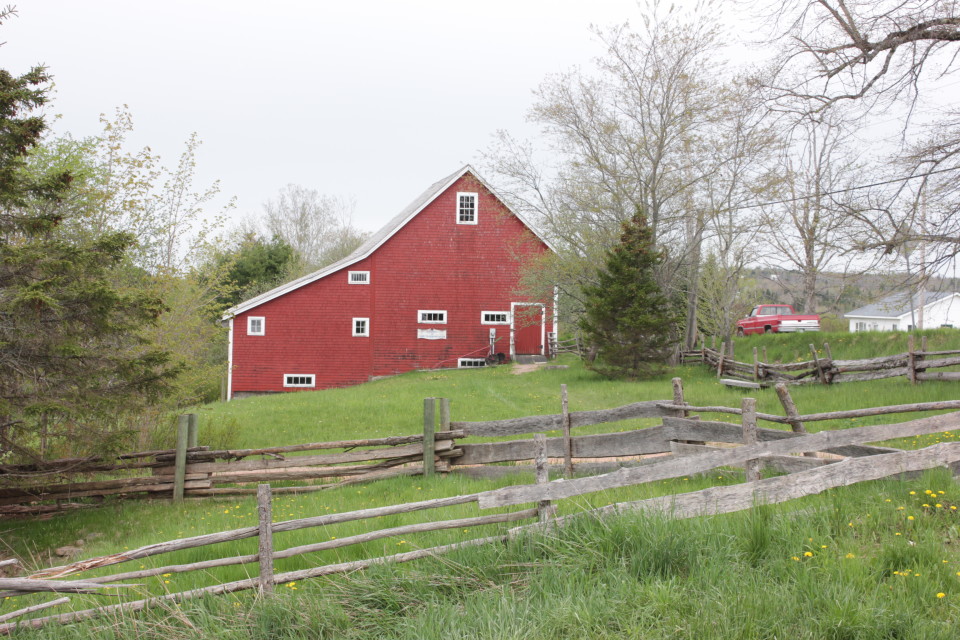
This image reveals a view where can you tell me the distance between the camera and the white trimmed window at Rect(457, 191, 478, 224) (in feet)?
97.7

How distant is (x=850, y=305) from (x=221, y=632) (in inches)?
2754

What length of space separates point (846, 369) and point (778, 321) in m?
18.4

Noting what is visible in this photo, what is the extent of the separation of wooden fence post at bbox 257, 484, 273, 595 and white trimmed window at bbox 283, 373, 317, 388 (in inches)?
950

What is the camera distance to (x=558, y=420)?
9844 millimetres

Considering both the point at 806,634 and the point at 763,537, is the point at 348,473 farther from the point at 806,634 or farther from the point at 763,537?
the point at 806,634

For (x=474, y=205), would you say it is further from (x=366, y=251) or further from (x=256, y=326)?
(x=256, y=326)

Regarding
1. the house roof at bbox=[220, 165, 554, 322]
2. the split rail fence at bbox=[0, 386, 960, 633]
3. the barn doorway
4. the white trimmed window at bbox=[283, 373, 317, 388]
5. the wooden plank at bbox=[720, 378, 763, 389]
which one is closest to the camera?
the split rail fence at bbox=[0, 386, 960, 633]

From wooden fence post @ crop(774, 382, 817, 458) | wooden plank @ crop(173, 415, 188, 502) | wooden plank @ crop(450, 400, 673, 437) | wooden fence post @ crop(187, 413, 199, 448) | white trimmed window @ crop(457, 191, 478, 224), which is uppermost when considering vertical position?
white trimmed window @ crop(457, 191, 478, 224)

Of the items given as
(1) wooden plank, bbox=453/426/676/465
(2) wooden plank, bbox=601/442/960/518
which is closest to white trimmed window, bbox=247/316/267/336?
(1) wooden plank, bbox=453/426/676/465

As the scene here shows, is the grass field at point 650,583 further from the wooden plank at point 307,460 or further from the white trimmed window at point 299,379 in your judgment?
the white trimmed window at point 299,379

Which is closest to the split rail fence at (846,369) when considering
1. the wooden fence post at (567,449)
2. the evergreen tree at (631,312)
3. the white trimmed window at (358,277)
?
the evergreen tree at (631,312)

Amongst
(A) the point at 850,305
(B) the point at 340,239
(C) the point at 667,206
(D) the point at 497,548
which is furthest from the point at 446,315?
(A) the point at 850,305

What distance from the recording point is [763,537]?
5066mm

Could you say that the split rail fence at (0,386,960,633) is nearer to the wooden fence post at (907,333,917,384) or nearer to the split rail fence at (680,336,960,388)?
the wooden fence post at (907,333,917,384)
